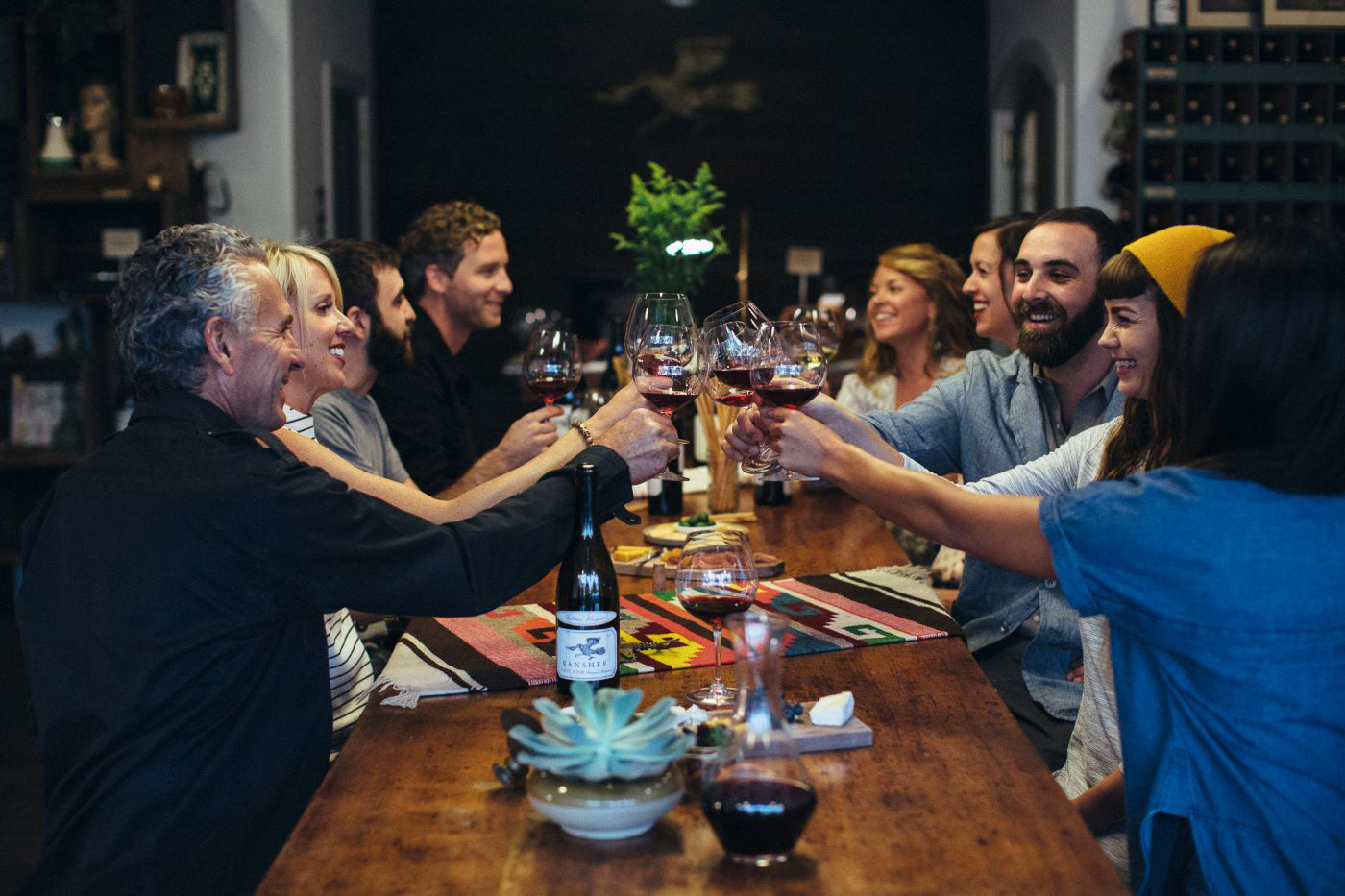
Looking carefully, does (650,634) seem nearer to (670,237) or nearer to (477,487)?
(477,487)

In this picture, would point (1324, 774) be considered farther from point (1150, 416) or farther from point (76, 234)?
point (76, 234)

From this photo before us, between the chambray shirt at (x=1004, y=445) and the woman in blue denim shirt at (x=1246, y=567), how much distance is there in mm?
899

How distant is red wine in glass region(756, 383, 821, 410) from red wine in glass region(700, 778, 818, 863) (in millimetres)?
1028

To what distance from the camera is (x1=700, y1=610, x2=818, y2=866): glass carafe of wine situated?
3.97ft

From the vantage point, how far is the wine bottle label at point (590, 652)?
5.46 feet

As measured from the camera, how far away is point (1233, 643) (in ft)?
4.82

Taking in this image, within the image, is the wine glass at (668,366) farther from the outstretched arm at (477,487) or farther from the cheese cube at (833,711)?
the cheese cube at (833,711)

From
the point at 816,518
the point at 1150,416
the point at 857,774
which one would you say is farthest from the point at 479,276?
the point at 857,774

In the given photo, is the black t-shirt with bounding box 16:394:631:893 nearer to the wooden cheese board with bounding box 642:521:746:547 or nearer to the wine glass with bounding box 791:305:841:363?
the wooden cheese board with bounding box 642:521:746:547

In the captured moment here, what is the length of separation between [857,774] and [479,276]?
311 cm

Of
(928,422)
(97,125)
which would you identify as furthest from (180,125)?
(928,422)

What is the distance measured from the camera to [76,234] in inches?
247

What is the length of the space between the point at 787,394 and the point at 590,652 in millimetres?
696

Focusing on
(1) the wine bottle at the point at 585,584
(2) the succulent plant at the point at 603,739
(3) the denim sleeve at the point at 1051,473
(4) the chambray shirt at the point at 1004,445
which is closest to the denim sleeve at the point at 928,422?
(4) the chambray shirt at the point at 1004,445
